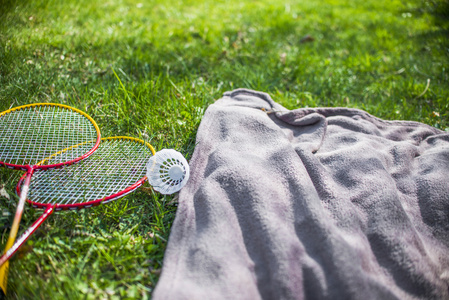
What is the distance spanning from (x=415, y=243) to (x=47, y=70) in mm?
3187

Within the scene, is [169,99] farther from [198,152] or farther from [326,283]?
[326,283]

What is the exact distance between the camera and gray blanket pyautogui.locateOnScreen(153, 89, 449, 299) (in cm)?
148

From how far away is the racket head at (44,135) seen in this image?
6.62 ft

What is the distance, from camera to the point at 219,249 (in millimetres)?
1562

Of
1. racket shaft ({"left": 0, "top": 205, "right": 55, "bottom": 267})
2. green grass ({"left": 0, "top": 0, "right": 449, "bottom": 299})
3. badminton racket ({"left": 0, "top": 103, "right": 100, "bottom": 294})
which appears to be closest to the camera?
racket shaft ({"left": 0, "top": 205, "right": 55, "bottom": 267})

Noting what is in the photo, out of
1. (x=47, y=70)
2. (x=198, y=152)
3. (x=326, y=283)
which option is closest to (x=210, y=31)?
(x=47, y=70)

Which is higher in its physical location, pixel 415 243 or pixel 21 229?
pixel 415 243

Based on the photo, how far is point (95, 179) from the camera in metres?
1.98

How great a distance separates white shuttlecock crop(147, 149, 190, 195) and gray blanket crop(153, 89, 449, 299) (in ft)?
0.29

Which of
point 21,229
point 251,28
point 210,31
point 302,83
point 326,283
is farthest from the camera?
point 251,28

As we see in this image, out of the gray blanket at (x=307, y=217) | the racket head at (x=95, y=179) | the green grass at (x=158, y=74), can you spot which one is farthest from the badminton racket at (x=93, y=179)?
the gray blanket at (x=307, y=217)

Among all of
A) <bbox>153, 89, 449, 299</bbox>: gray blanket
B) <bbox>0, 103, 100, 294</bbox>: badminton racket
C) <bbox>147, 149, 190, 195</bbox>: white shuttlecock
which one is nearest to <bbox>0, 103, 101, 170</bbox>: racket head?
<bbox>0, 103, 100, 294</bbox>: badminton racket

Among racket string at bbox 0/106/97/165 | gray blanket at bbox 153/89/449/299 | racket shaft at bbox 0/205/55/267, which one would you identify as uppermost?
gray blanket at bbox 153/89/449/299

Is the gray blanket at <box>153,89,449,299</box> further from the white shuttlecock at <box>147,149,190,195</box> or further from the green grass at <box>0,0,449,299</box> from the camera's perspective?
the green grass at <box>0,0,449,299</box>
